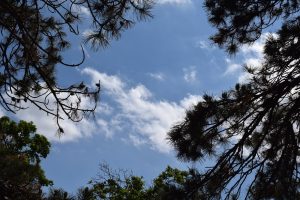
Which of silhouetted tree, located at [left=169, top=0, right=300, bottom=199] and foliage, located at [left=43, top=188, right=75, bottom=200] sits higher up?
silhouetted tree, located at [left=169, top=0, right=300, bottom=199]

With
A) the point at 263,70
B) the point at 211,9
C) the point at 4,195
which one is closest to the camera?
the point at 4,195

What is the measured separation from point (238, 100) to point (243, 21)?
1273mm

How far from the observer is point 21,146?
46.0ft

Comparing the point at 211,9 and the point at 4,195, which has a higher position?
the point at 211,9

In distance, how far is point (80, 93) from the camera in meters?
4.14

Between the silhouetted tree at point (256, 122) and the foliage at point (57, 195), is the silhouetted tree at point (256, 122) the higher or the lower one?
the higher one

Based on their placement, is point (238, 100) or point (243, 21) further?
point (243, 21)

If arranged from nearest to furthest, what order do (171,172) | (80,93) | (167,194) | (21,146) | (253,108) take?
(80,93), (167,194), (253,108), (21,146), (171,172)

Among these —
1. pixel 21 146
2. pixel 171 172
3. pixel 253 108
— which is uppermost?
pixel 171 172

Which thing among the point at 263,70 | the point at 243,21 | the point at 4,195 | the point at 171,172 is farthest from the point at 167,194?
the point at 171,172

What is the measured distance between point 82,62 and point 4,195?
1394 mm

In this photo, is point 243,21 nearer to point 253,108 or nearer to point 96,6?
point 253,108

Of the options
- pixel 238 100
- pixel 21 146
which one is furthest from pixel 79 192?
pixel 21 146

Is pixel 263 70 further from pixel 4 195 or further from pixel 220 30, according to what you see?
pixel 4 195
